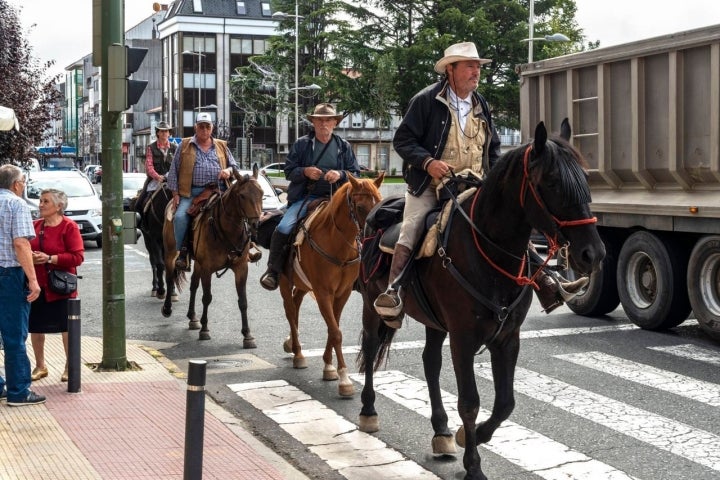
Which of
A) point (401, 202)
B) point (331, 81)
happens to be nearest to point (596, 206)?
point (401, 202)

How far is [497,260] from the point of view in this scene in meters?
5.91

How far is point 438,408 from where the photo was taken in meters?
6.66

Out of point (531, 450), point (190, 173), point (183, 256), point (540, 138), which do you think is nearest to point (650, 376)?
point (531, 450)

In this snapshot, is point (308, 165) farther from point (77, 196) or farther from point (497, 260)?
point (77, 196)

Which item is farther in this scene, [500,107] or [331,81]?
[331,81]

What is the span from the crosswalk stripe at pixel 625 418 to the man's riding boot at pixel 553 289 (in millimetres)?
1291

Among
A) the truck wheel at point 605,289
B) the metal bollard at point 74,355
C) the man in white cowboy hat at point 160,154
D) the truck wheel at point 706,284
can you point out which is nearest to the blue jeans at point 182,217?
the man in white cowboy hat at point 160,154

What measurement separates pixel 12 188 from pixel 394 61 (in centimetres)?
4771

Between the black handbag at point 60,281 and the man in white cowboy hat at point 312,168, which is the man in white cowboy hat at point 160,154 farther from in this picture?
the black handbag at point 60,281

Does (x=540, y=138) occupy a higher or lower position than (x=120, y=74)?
lower

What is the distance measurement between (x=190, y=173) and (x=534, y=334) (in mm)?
4566

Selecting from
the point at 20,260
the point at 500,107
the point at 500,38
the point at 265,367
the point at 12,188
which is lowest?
the point at 265,367

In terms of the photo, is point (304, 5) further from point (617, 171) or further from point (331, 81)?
point (617, 171)

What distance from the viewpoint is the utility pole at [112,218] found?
29.9 ft
